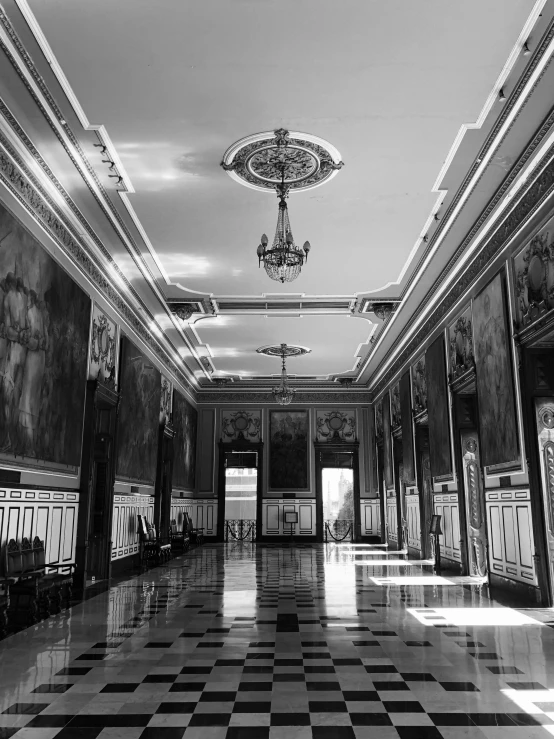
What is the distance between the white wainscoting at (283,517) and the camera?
22531mm

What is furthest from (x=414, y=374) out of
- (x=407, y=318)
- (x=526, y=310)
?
(x=526, y=310)

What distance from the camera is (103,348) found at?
37.4 feet

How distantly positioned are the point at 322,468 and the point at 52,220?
53.3 ft

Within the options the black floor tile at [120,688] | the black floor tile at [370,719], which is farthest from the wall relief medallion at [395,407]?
the black floor tile at [370,719]

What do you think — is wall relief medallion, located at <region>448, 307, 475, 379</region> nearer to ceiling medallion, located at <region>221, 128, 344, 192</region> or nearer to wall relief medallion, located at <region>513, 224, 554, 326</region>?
wall relief medallion, located at <region>513, 224, 554, 326</region>

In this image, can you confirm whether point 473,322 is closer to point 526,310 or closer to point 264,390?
point 526,310

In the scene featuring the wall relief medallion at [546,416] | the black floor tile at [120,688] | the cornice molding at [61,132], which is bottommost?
the black floor tile at [120,688]

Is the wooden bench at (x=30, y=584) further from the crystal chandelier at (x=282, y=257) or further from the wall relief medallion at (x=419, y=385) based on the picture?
the wall relief medallion at (x=419, y=385)

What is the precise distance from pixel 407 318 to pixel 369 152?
24.2 feet

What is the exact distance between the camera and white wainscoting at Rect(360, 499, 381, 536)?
22.4m

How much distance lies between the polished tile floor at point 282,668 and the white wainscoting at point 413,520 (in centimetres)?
629

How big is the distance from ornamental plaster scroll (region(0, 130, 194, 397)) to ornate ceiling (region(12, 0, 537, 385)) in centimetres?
44

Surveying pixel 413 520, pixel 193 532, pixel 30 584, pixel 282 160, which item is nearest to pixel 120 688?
pixel 30 584

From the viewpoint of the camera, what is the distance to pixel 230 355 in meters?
18.9
